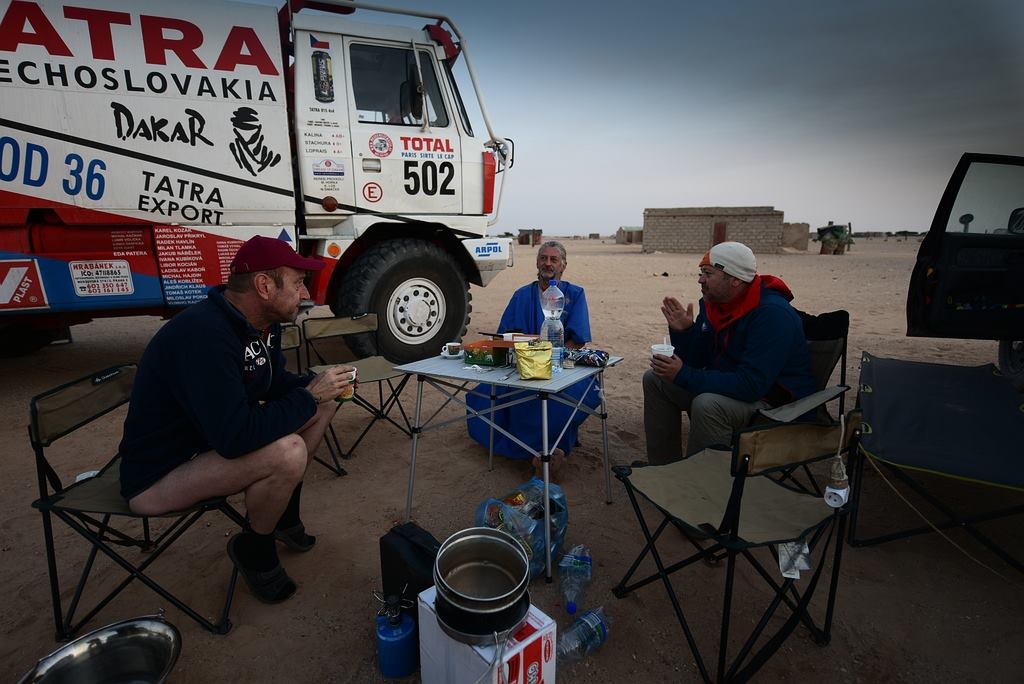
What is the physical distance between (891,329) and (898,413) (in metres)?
5.53

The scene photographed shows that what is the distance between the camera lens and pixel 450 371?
2557mm

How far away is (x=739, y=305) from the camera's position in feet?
8.93

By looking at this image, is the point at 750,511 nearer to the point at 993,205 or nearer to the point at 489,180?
the point at 993,205

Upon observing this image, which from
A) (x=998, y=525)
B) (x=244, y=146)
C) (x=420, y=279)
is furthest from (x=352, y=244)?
(x=998, y=525)

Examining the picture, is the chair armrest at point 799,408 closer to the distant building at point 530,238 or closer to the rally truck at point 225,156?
the rally truck at point 225,156

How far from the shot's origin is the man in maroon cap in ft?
5.76

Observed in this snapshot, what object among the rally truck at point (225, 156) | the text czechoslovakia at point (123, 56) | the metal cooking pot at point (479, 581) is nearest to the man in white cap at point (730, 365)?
the metal cooking pot at point (479, 581)

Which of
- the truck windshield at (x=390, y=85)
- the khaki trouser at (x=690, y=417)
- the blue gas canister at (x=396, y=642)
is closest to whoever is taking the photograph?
the blue gas canister at (x=396, y=642)

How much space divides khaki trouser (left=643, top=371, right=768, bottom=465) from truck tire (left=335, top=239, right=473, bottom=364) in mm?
2721

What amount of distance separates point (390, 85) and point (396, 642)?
4.45 metres

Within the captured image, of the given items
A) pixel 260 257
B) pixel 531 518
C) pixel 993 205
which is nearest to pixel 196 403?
pixel 260 257

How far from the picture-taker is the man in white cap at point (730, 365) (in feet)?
8.32

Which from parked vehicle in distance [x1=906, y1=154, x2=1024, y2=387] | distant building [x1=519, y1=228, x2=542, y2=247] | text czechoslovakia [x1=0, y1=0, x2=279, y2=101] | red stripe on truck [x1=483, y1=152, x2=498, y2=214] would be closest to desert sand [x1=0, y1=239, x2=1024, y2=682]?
parked vehicle in distance [x1=906, y1=154, x2=1024, y2=387]

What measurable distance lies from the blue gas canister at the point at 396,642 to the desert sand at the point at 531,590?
10 cm
